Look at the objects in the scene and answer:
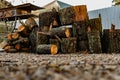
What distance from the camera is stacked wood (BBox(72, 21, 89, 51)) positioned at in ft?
36.6

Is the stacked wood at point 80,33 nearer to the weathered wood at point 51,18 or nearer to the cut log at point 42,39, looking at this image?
the weathered wood at point 51,18

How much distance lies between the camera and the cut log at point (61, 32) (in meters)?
11.2

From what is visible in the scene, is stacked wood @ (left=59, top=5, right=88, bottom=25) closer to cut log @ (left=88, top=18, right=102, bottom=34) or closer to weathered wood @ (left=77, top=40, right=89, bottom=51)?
cut log @ (left=88, top=18, right=102, bottom=34)

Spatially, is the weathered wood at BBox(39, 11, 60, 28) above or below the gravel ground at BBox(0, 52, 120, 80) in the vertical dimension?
above

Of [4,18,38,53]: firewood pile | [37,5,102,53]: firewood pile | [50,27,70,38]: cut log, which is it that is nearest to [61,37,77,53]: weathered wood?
[37,5,102,53]: firewood pile

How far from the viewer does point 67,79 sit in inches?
88.6

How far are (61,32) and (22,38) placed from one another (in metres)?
2.28

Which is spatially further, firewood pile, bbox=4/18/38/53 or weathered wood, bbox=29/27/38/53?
firewood pile, bbox=4/18/38/53

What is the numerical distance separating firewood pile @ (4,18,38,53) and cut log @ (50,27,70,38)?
1586 millimetres

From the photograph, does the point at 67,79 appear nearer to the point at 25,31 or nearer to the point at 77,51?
the point at 77,51

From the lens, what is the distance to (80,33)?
36.8ft

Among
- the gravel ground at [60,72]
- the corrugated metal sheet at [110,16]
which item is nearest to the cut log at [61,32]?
the corrugated metal sheet at [110,16]

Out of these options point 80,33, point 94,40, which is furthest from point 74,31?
point 94,40

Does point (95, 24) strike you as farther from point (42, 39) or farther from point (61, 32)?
point (42, 39)
